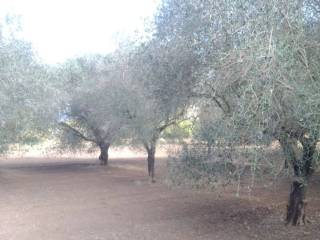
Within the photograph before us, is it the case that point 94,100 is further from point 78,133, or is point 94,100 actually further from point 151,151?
point 78,133

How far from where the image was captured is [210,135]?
841cm

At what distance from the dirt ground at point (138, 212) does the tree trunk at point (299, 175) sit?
0.29m

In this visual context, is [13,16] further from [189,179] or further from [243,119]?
[243,119]

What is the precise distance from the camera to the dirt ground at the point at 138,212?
10.8 meters

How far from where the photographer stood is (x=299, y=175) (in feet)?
31.2

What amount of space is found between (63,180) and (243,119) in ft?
52.8

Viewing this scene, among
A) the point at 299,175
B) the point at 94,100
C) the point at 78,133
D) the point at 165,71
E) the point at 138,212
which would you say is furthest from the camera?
the point at 78,133

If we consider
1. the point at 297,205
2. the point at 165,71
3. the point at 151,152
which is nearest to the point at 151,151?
the point at 151,152

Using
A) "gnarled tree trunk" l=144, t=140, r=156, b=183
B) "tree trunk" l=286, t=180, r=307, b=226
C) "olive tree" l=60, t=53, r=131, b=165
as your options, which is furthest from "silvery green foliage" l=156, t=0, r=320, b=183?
"gnarled tree trunk" l=144, t=140, r=156, b=183

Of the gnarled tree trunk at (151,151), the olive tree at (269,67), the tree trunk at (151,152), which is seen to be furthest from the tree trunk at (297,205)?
the tree trunk at (151,152)

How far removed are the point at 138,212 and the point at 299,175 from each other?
5.21 meters

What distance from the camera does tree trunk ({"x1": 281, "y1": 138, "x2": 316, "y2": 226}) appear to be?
8.05 m

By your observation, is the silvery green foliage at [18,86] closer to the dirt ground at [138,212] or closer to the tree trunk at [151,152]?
the dirt ground at [138,212]

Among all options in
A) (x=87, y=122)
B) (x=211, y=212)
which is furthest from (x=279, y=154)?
(x=87, y=122)
